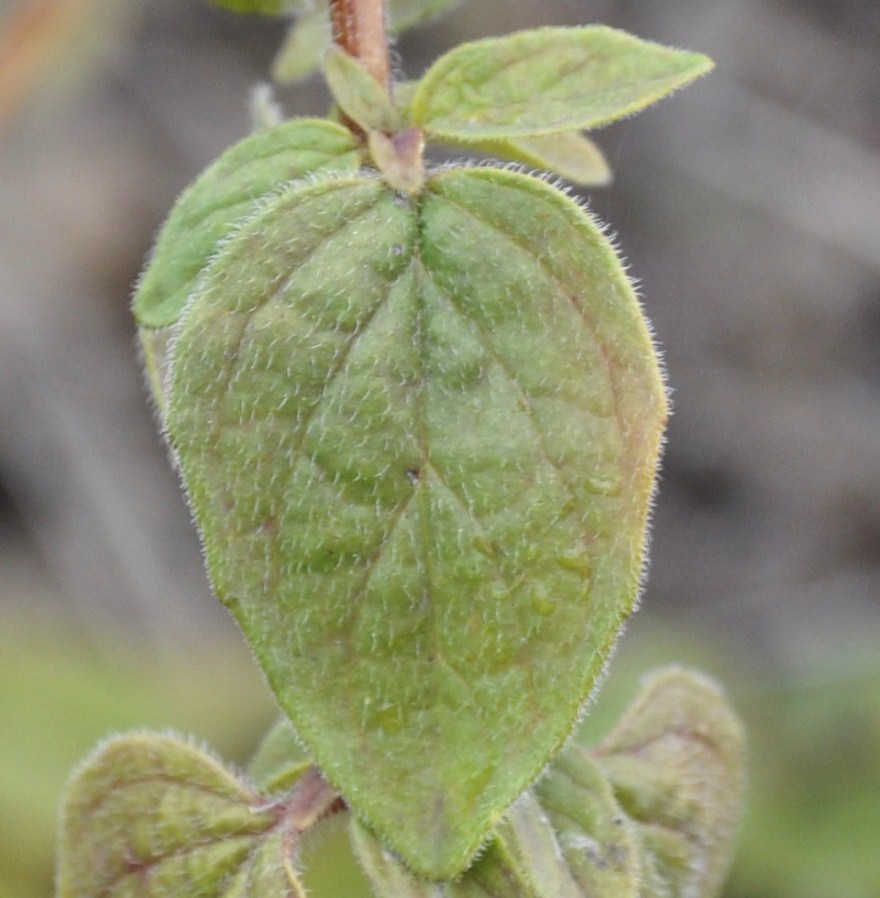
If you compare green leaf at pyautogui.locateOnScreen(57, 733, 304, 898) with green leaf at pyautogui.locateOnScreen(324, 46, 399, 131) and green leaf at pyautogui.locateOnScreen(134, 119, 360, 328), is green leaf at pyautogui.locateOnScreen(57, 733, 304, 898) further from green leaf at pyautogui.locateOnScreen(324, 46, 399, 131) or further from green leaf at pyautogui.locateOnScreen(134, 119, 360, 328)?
green leaf at pyautogui.locateOnScreen(324, 46, 399, 131)

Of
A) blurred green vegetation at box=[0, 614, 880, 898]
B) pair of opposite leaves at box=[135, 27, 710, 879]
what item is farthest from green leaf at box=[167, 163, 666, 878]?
blurred green vegetation at box=[0, 614, 880, 898]

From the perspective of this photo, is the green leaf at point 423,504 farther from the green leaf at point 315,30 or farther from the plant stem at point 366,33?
the green leaf at point 315,30

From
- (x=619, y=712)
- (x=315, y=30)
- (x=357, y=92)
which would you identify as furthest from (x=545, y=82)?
(x=619, y=712)

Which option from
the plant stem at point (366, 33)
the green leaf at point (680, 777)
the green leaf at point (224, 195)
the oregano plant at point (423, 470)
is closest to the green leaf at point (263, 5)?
the plant stem at point (366, 33)

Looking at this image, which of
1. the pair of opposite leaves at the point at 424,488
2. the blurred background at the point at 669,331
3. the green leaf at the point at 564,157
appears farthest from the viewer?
the blurred background at the point at 669,331

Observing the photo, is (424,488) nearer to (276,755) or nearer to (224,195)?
(224,195)

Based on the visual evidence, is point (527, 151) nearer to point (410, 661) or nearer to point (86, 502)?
point (410, 661)

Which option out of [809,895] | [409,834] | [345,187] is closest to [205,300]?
[345,187]
